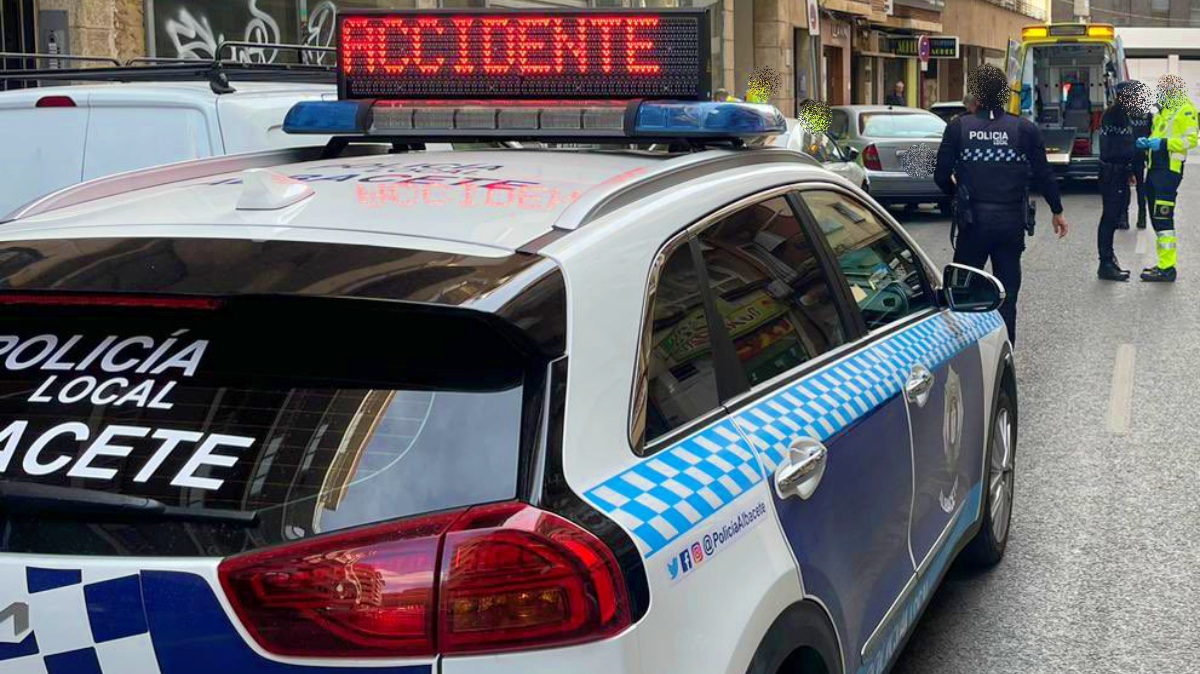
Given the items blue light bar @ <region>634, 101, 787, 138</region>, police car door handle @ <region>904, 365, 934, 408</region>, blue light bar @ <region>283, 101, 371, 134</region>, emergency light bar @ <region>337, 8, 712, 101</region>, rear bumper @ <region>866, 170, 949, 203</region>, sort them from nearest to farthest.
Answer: blue light bar @ <region>634, 101, 787, 138</region> → police car door handle @ <region>904, 365, 934, 408</region> → blue light bar @ <region>283, 101, 371, 134</region> → emergency light bar @ <region>337, 8, 712, 101</region> → rear bumper @ <region>866, 170, 949, 203</region>

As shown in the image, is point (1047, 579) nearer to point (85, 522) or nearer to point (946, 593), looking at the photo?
point (946, 593)

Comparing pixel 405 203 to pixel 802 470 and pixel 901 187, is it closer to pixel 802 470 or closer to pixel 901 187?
pixel 802 470

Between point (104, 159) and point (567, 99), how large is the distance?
3153mm

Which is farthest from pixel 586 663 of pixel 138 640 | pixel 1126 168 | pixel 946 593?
pixel 1126 168

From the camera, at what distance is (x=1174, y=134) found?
578 inches

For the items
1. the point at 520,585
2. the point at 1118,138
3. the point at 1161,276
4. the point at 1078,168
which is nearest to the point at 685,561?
the point at 520,585

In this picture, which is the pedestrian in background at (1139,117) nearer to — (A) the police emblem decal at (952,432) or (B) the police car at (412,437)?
(A) the police emblem decal at (952,432)

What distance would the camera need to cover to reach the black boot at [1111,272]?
14.9 meters

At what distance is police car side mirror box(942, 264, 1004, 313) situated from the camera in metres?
4.90

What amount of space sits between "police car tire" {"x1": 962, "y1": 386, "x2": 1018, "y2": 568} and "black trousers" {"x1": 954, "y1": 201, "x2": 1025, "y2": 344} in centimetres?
394

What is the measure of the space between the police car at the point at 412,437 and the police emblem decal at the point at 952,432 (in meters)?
1.15

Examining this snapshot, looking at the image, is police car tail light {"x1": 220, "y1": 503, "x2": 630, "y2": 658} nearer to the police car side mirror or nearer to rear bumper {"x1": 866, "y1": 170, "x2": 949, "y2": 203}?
the police car side mirror

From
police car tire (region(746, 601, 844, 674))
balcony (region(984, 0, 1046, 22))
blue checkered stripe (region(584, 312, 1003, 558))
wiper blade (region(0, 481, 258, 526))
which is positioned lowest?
police car tire (region(746, 601, 844, 674))

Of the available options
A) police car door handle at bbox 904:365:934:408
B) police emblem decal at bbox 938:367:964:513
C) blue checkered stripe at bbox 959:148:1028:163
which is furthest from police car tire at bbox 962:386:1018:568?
blue checkered stripe at bbox 959:148:1028:163
